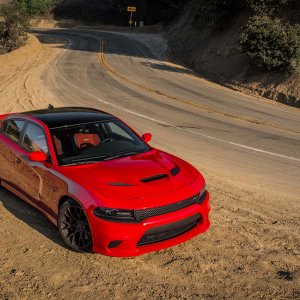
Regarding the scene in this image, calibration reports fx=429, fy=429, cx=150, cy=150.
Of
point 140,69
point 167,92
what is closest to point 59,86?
point 167,92

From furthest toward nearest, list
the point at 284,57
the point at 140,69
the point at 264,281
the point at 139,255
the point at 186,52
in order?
the point at 186,52 → the point at 140,69 → the point at 284,57 → the point at 139,255 → the point at 264,281

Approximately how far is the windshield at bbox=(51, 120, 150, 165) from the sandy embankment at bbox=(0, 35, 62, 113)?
34.5ft

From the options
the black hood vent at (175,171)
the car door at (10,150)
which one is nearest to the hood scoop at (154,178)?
the black hood vent at (175,171)

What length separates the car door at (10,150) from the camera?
7133 mm

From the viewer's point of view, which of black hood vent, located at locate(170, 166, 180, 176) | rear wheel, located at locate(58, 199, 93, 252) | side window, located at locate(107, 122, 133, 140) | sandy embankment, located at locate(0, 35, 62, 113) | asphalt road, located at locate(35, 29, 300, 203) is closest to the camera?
rear wheel, located at locate(58, 199, 93, 252)

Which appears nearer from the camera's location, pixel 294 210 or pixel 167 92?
pixel 294 210

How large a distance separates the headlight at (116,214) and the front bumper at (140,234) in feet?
0.18

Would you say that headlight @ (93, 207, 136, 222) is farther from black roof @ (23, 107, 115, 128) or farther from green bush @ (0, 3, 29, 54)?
green bush @ (0, 3, 29, 54)

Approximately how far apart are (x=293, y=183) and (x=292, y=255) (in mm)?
3813

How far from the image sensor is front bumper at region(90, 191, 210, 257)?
5.16 meters

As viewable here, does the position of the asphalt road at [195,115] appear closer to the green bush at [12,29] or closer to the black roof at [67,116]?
the black roof at [67,116]

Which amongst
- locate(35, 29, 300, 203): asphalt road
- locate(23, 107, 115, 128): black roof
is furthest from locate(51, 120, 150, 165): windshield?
locate(35, 29, 300, 203): asphalt road

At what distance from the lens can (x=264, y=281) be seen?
5.04m

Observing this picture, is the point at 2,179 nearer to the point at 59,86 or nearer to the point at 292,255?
the point at 292,255
